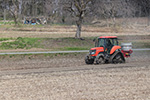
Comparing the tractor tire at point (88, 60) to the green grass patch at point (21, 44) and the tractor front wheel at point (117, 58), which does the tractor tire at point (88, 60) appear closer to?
the tractor front wheel at point (117, 58)

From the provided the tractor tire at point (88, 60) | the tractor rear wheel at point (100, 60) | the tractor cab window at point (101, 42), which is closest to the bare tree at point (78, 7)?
the tractor cab window at point (101, 42)

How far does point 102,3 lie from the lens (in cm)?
3141

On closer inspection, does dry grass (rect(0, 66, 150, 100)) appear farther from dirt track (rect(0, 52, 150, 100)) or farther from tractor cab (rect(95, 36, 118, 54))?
tractor cab (rect(95, 36, 118, 54))

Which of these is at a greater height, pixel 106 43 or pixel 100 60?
pixel 106 43

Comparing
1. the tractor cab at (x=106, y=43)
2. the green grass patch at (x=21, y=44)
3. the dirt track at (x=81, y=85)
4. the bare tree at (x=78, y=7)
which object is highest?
the bare tree at (x=78, y=7)

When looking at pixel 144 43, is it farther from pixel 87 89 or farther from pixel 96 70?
pixel 87 89

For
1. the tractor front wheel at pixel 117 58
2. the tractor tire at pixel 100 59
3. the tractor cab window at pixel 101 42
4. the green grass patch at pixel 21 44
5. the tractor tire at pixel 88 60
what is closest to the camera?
the tractor tire at pixel 100 59

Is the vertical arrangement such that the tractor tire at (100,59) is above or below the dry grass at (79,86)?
above

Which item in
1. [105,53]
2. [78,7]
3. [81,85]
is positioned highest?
[78,7]

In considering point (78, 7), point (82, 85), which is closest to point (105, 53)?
point (82, 85)

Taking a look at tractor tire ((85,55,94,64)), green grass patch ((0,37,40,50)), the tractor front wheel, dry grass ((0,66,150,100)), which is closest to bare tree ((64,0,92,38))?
green grass patch ((0,37,40,50))

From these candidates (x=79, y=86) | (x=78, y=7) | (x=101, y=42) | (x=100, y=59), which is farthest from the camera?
(x=78, y=7)

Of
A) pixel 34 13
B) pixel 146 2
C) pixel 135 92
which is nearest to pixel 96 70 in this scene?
pixel 135 92

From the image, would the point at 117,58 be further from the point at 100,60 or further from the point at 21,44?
the point at 21,44
